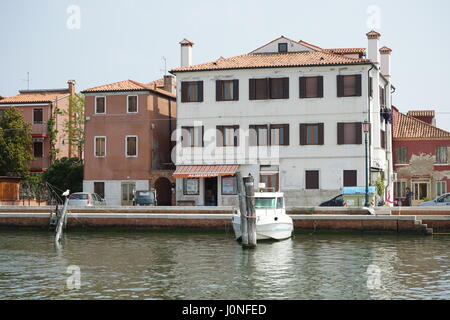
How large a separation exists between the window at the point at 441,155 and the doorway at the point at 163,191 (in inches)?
768

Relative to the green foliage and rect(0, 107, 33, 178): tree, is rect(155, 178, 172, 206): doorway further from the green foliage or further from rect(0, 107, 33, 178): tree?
rect(0, 107, 33, 178): tree

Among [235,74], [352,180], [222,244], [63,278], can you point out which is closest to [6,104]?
[235,74]

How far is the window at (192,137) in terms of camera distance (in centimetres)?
4972

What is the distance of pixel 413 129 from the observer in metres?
56.7

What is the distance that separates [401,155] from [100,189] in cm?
2221

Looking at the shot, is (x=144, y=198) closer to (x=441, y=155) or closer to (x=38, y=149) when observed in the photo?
(x=38, y=149)

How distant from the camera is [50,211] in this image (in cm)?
4209

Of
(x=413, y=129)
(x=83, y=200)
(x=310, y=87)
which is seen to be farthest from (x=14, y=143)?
(x=413, y=129)

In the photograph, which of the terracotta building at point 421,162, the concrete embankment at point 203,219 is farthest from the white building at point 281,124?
the concrete embankment at point 203,219

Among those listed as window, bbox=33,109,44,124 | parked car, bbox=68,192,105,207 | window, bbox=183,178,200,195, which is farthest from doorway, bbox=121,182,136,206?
window, bbox=33,109,44,124

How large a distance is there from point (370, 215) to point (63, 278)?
17887 mm

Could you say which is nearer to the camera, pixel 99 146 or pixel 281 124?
pixel 281 124

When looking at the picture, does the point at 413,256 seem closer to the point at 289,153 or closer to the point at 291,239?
the point at 291,239
